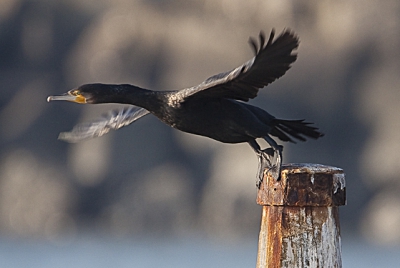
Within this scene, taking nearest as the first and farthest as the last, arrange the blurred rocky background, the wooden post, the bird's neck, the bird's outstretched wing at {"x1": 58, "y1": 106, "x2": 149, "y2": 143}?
1. the wooden post
2. the bird's neck
3. the bird's outstretched wing at {"x1": 58, "y1": 106, "x2": 149, "y2": 143}
4. the blurred rocky background

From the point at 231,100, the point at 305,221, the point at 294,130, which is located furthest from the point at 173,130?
the point at 305,221

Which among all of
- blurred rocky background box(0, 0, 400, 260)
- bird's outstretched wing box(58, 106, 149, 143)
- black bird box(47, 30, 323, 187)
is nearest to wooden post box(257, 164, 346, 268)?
black bird box(47, 30, 323, 187)

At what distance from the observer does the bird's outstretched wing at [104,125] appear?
316 centimetres

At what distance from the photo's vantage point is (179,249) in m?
8.77

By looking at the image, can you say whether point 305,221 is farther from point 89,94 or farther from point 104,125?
point 104,125

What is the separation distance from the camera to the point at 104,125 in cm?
323

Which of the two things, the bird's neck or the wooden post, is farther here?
the bird's neck

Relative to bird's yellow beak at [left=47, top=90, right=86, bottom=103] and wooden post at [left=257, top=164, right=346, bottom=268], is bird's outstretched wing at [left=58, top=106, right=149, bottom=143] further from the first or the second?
wooden post at [left=257, top=164, right=346, bottom=268]

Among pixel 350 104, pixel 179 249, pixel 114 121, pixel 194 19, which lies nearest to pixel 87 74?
pixel 194 19

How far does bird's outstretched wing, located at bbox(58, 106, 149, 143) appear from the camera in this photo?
10.4 feet

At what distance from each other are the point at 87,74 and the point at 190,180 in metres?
1.93

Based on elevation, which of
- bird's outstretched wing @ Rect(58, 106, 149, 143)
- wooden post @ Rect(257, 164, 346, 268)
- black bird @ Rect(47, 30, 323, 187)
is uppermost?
bird's outstretched wing @ Rect(58, 106, 149, 143)

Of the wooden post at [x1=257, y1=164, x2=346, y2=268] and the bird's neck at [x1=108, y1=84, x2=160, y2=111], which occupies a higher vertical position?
the bird's neck at [x1=108, y1=84, x2=160, y2=111]

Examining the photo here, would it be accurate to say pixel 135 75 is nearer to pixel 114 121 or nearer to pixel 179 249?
pixel 179 249
